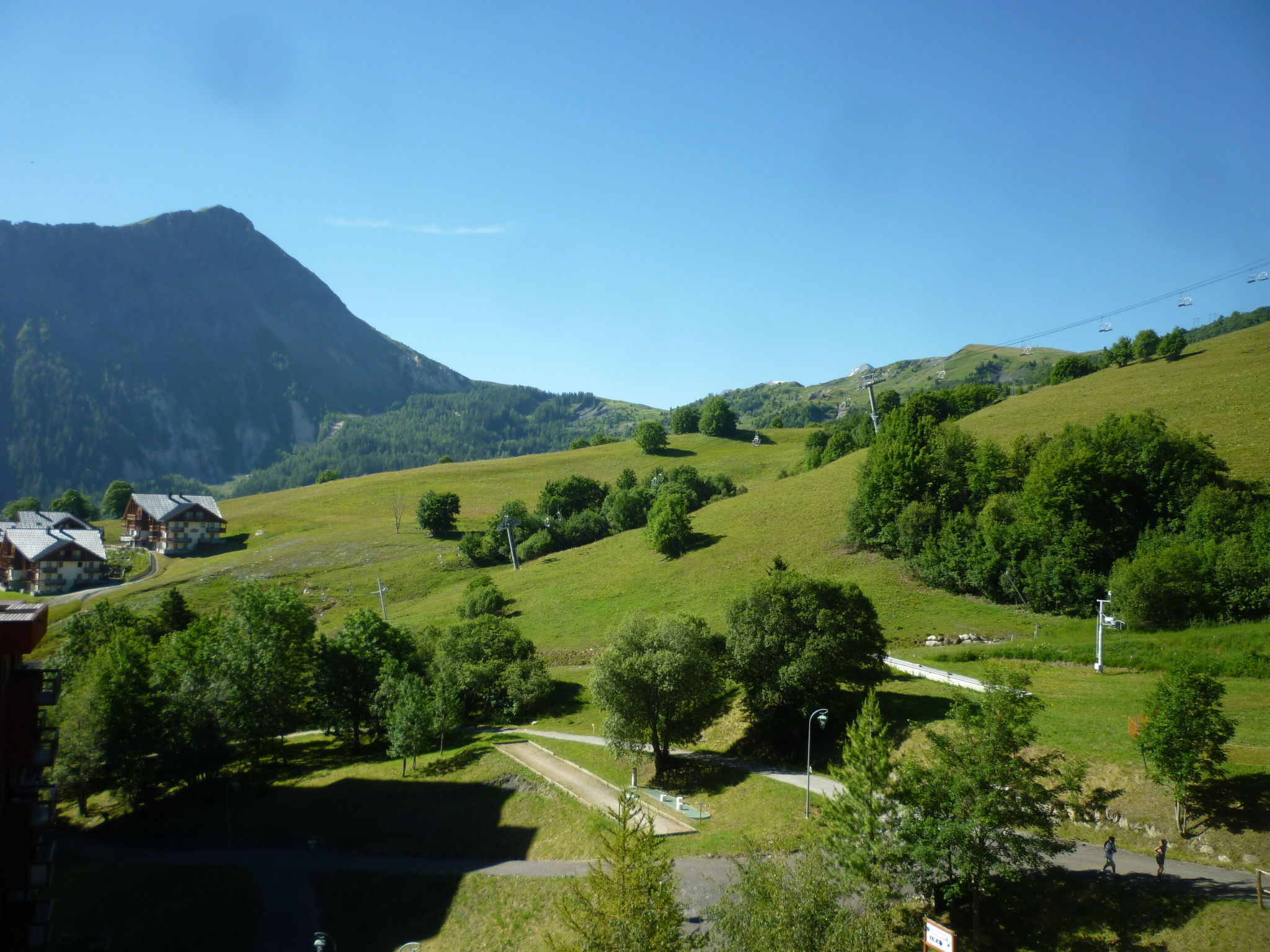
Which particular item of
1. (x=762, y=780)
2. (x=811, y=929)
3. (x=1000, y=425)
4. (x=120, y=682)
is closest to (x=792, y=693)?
(x=762, y=780)

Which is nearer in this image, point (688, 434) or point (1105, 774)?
point (1105, 774)

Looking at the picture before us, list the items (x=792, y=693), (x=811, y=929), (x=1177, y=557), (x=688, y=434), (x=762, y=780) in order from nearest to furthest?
(x=811, y=929) → (x=762, y=780) → (x=792, y=693) → (x=1177, y=557) → (x=688, y=434)

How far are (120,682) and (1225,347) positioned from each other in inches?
4817

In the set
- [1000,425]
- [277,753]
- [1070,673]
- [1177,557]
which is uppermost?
[1000,425]

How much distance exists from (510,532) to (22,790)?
7124 centimetres

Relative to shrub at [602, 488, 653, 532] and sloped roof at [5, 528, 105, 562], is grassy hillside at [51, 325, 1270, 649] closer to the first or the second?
shrub at [602, 488, 653, 532]

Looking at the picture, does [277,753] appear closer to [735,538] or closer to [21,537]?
[735,538]

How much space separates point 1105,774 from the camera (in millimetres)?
27469

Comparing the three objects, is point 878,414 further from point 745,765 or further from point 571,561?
point 745,765

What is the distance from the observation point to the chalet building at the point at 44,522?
109m

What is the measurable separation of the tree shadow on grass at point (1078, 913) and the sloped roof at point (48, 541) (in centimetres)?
11945

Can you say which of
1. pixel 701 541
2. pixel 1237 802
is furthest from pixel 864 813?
pixel 701 541

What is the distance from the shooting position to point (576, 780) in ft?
128

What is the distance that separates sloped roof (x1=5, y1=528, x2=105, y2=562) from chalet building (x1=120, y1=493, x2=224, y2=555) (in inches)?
458
